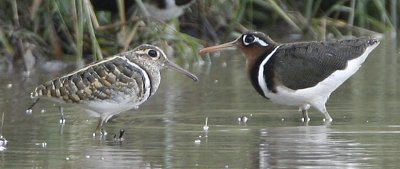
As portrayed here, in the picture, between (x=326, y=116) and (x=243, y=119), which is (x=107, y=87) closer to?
(x=243, y=119)

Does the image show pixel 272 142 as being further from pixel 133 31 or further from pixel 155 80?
pixel 133 31

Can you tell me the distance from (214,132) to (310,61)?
4.63ft

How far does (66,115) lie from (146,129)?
1.17 metres

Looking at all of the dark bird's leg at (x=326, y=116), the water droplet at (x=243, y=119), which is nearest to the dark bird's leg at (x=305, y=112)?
the dark bird's leg at (x=326, y=116)

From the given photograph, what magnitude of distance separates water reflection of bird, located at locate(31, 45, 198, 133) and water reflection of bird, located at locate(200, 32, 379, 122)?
1179 millimetres

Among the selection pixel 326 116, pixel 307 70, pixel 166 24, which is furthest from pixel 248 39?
pixel 166 24

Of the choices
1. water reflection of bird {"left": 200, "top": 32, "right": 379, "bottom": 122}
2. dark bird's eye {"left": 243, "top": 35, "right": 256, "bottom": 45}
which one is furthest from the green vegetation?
water reflection of bird {"left": 200, "top": 32, "right": 379, "bottom": 122}

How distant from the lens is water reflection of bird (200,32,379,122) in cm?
929

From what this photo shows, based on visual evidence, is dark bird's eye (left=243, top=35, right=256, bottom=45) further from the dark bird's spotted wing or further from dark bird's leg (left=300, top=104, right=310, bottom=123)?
dark bird's leg (left=300, top=104, right=310, bottom=123)

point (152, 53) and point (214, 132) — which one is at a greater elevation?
point (152, 53)

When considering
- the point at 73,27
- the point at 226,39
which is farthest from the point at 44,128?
the point at 226,39

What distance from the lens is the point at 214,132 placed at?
8.41 metres

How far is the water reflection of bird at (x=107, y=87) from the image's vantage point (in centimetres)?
832

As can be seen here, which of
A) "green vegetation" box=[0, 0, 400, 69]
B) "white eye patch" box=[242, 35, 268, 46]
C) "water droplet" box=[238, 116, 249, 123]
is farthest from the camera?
"green vegetation" box=[0, 0, 400, 69]
